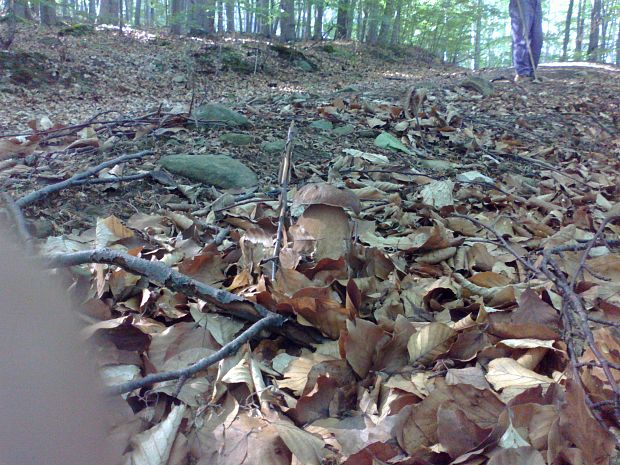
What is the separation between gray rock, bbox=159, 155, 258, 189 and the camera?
10.2 ft

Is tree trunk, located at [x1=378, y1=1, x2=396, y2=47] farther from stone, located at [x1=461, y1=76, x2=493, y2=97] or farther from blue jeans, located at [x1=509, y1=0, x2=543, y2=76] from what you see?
stone, located at [x1=461, y1=76, x2=493, y2=97]

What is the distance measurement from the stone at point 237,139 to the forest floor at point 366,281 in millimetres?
18

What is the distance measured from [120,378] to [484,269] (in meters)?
1.38

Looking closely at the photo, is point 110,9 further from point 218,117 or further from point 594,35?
point 594,35

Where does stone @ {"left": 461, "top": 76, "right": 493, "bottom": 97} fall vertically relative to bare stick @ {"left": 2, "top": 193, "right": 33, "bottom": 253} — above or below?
above

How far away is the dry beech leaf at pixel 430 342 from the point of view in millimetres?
1438

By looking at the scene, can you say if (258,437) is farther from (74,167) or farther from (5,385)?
(74,167)

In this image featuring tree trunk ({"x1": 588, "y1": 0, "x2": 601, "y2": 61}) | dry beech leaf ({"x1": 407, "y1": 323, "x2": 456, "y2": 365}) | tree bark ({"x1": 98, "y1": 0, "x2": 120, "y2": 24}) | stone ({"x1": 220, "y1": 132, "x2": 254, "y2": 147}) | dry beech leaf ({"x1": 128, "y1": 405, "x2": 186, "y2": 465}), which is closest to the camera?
dry beech leaf ({"x1": 128, "y1": 405, "x2": 186, "y2": 465})

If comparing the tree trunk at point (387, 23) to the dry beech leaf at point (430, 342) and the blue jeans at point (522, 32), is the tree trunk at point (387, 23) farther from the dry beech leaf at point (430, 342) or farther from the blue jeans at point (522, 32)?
the dry beech leaf at point (430, 342)

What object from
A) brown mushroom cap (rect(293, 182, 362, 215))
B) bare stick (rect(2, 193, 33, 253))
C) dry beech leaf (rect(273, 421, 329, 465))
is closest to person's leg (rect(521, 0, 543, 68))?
brown mushroom cap (rect(293, 182, 362, 215))

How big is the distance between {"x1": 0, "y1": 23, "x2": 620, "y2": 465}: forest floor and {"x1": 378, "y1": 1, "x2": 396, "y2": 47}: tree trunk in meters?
15.3

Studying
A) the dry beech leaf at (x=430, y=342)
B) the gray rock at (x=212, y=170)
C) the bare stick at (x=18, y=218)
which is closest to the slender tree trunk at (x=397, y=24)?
the gray rock at (x=212, y=170)

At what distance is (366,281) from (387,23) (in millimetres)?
19057

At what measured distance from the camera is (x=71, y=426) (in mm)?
454
